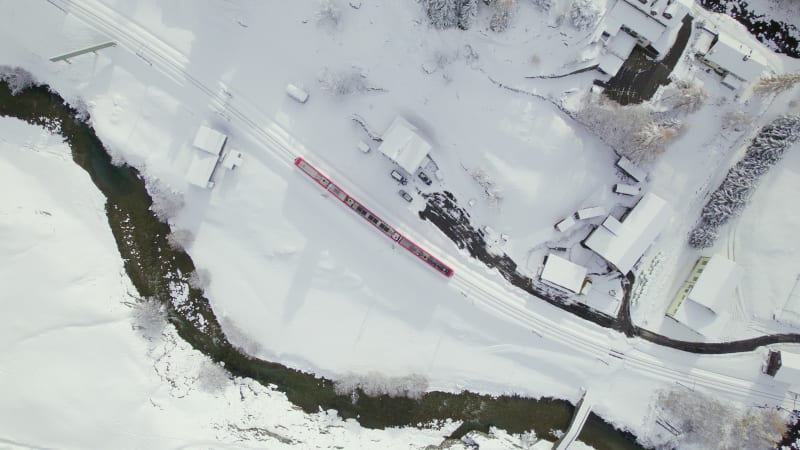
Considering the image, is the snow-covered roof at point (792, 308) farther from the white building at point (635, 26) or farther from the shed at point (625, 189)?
the white building at point (635, 26)

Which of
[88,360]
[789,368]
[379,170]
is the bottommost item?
[88,360]

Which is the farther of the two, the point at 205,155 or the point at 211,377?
the point at 211,377

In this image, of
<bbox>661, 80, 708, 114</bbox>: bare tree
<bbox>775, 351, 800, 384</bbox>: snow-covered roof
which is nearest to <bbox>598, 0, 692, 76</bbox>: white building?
<bbox>661, 80, 708, 114</bbox>: bare tree

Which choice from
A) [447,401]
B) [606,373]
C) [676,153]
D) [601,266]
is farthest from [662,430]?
[676,153]

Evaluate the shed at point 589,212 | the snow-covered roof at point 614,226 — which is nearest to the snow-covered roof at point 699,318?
the snow-covered roof at point 614,226

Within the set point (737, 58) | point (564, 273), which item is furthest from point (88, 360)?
point (737, 58)

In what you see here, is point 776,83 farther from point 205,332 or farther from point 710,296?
point 205,332

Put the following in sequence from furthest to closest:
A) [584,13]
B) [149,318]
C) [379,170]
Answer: [149,318] → [379,170] → [584,13]
